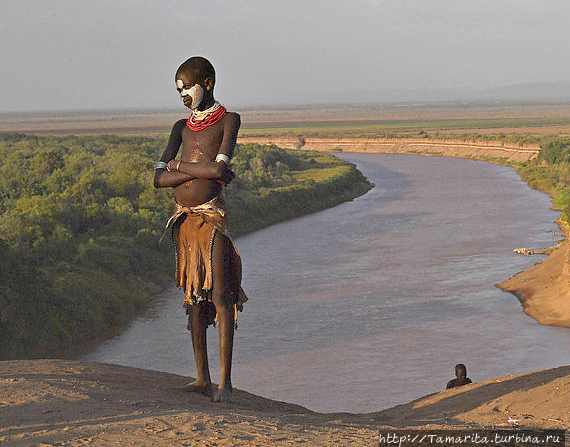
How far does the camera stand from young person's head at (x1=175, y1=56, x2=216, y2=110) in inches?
283

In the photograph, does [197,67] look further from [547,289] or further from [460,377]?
[547,289]

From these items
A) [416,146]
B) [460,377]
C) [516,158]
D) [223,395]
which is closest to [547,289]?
[460,377]

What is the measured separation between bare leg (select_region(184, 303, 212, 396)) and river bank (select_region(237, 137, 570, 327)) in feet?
46.6

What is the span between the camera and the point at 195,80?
7.21 m

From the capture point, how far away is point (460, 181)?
59.0 meters

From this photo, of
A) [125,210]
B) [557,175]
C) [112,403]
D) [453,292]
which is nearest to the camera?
[112,403]

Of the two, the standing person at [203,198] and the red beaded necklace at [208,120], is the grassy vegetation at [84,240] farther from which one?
the red beaded necklace at [208,120]

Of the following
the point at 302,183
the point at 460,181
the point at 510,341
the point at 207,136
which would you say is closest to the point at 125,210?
the point at 510,341

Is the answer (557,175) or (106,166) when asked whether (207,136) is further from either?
(557,175)

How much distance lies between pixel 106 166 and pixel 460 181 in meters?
26.9

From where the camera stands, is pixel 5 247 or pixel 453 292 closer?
pixel 5 247

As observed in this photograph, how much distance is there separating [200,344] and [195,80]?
2.47 m

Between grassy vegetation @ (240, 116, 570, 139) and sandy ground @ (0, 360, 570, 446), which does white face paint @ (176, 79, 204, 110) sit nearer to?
sandy ground @ (0, 360, 570, 446)

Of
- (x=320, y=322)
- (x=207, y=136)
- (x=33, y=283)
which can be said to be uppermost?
(x=207, y=136)
